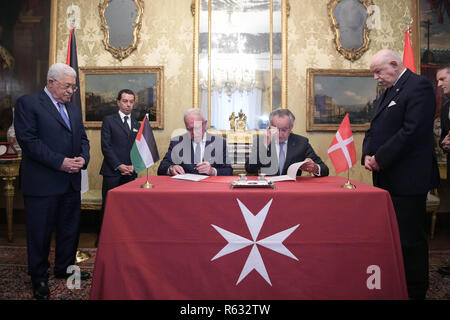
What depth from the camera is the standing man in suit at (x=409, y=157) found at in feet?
8.30

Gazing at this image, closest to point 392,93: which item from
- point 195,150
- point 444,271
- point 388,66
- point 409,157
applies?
point 388,66

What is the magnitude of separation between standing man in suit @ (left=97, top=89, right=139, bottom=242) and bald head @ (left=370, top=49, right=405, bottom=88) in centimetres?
302

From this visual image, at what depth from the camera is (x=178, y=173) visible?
300 centimetres

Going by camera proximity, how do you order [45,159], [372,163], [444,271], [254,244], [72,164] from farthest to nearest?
[444,271] < [72,164] < [45,159] < [372,163] < [254,244]

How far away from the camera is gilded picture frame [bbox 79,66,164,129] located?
540cm

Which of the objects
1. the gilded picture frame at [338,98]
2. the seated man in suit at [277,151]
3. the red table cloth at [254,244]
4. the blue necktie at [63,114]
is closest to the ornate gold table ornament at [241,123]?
the gilded picture frame at [338,98]

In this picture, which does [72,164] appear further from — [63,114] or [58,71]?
[58,71]

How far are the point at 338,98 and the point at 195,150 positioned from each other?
300 centimetres

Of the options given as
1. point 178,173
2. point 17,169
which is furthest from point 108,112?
point 178,173

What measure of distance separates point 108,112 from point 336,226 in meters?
4.44

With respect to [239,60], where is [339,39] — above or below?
above

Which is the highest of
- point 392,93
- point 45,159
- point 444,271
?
point 392,93

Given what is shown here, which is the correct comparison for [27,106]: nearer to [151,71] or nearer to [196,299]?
[196,299]

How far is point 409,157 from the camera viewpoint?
8.54 feet
